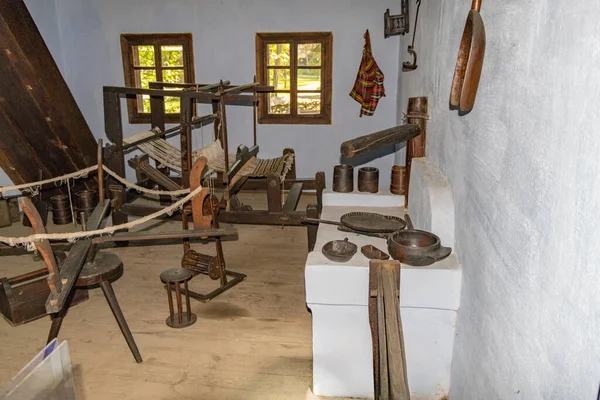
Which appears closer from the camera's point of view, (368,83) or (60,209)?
(60,209)

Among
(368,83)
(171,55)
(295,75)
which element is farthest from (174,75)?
(368,83)

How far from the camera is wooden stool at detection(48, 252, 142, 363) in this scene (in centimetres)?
294

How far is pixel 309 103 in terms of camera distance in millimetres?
7148

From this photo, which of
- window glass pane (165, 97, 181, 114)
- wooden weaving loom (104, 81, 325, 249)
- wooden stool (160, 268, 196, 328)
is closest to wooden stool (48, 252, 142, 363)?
wooden stool (160, 268, 196, 328)

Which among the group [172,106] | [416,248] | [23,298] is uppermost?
[172,106]

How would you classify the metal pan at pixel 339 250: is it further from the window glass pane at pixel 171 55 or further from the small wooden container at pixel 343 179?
the window glass pane at pixel 171 55

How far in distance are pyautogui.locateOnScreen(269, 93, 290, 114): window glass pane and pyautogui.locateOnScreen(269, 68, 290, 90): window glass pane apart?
5.0 inches

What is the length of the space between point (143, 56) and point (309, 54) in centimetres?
245

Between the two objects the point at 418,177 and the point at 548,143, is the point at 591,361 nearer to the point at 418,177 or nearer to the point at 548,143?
the point at 548,143

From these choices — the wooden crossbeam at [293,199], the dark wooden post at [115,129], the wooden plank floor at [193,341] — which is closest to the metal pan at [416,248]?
the wooden plank floor at [193,341]

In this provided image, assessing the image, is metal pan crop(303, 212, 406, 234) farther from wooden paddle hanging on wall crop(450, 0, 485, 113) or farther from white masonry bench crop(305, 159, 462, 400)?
wooden paddle hanging on wall crop(450, 0, 485, 113)

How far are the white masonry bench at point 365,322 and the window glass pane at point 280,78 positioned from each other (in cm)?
452

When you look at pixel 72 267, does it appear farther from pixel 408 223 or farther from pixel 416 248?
pixel 408 223

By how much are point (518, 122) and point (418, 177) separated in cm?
137
